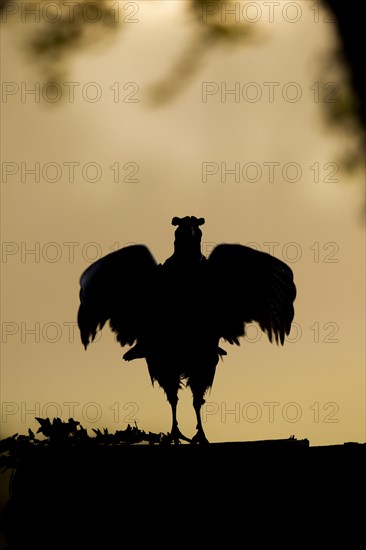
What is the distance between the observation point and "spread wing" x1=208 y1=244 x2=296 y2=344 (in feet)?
23.5

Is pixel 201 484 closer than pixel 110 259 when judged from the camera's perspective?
Yes

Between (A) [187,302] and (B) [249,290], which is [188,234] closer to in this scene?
(A) [187,302]

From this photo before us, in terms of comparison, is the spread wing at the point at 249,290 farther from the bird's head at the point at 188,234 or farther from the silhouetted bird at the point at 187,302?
the bird's head at the point at 188,234

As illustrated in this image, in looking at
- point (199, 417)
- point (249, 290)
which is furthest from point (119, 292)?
point (199, 417)

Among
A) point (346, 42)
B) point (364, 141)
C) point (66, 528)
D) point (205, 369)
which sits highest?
point (346, 42)

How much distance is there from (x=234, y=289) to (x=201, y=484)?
121 inches

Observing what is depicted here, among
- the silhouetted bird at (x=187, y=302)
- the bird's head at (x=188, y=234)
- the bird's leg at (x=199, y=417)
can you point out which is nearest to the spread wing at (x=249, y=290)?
the silhouetted bird at (x=187, y=302)

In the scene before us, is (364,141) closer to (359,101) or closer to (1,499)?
(359,101)

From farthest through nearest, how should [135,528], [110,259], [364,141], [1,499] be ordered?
[110,259]
[364,141]
[1,499]
[135,528]

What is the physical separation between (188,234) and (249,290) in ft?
2.25

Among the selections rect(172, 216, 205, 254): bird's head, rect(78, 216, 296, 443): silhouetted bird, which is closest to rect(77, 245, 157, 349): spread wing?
rect(78, 216, 296, 443): silhouetted bird

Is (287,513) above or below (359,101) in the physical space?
below

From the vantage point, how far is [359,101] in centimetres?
513

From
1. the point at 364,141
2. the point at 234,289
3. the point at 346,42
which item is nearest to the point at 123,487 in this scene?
the point at 364,141
